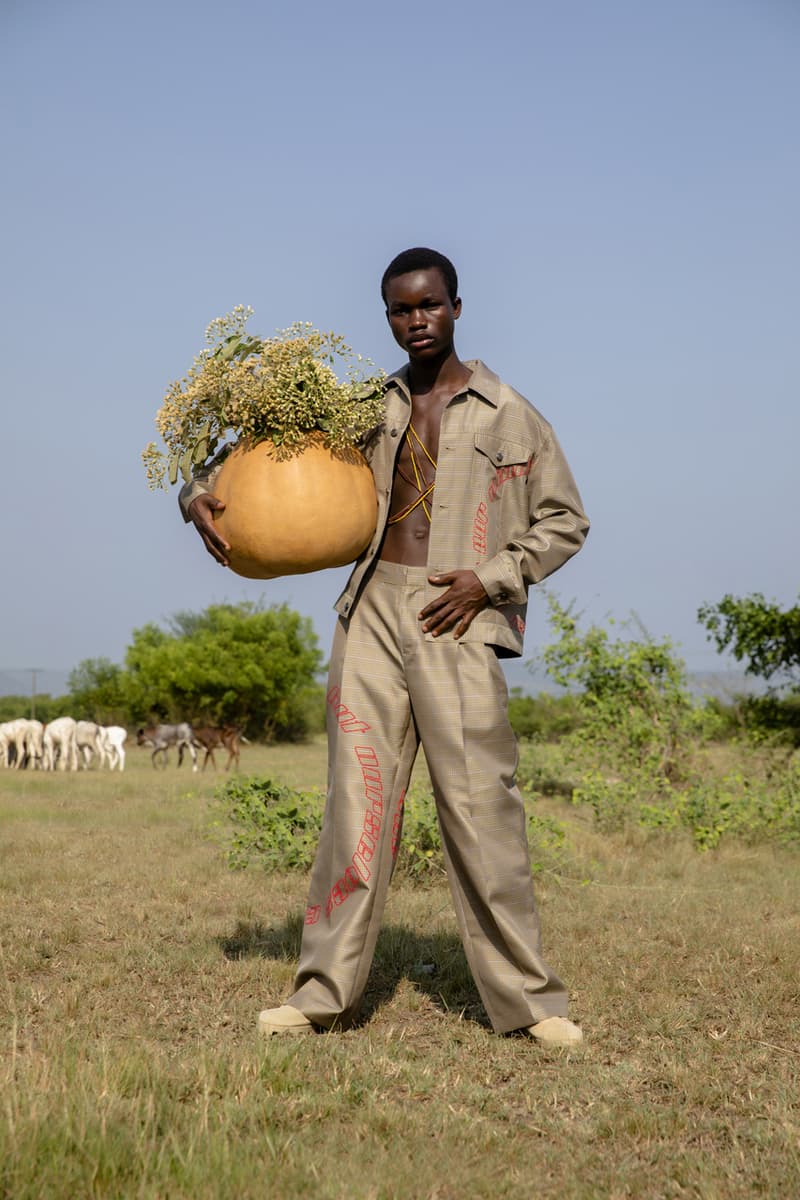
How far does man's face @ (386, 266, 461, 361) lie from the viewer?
13.3 ft

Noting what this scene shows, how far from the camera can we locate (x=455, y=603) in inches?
157

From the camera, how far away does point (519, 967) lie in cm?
400

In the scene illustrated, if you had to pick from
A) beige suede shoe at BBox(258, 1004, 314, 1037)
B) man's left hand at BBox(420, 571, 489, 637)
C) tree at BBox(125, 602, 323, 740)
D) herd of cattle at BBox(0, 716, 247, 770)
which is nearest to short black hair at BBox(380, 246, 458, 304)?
man's left hand at BBox(420, 571, 489, 637)

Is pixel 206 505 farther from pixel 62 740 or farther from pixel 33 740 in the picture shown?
pixel 33 740

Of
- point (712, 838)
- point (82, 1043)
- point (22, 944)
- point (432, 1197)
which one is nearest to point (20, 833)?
point (22, 944)

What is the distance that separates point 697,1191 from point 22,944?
3711 millimetres

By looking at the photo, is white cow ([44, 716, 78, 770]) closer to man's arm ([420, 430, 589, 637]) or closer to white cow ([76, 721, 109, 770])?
white cow ([76, 721, 109, 770])

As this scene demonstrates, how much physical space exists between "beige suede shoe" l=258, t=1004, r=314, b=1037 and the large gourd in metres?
1.52

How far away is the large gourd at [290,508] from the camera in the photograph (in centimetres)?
383

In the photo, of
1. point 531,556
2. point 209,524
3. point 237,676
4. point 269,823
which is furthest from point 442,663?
point 237,676

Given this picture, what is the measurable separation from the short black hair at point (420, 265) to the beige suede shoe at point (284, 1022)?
101 inches

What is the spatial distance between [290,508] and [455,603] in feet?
2.16

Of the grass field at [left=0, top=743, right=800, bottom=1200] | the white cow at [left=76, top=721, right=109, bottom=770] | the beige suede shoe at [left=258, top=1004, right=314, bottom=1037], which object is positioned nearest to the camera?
the grass field at [left=0, top=743, right=800, bottom=1200]

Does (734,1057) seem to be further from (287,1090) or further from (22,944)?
(22,944)
